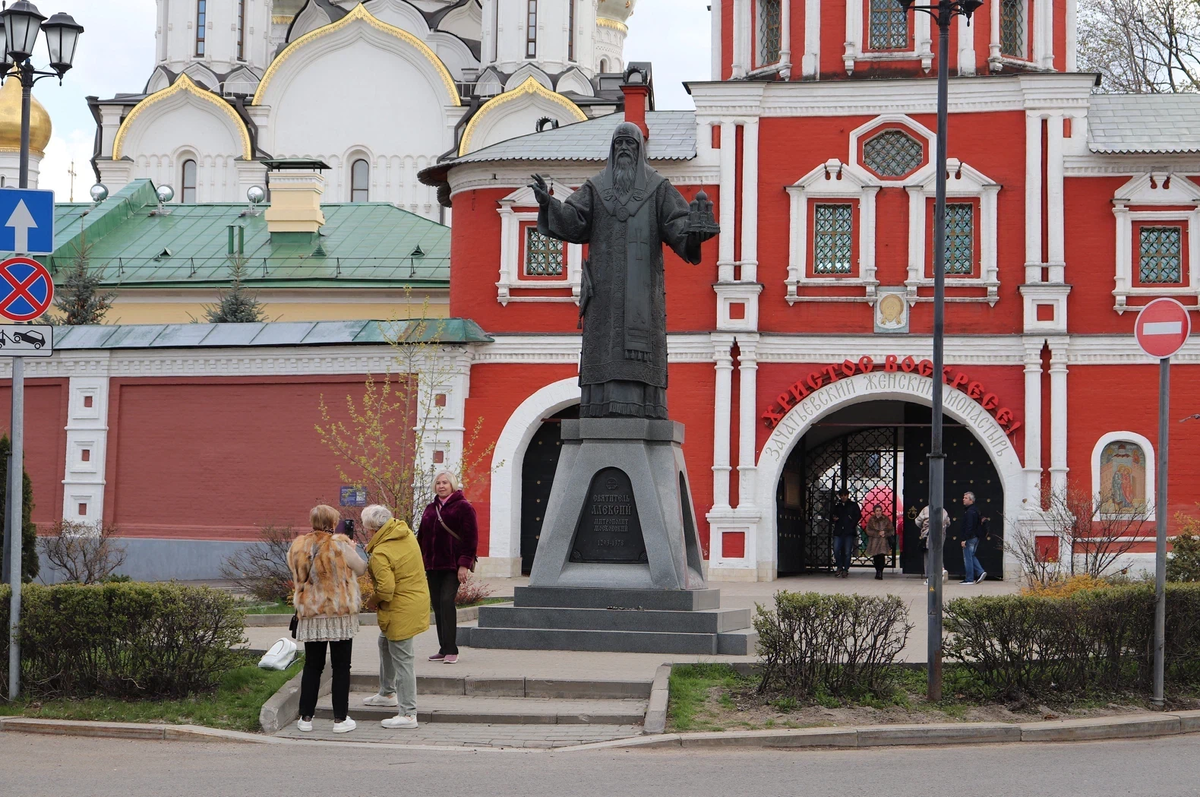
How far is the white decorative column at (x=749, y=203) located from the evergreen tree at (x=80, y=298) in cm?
1278

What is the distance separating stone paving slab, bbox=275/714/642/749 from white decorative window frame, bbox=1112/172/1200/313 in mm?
16824

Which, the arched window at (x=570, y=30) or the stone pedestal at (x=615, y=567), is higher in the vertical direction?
the arched window at (x=570, y=30)

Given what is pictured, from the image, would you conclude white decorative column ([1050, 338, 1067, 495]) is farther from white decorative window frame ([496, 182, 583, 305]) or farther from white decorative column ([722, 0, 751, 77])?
white decorative window frame ([496, 182, 583, 305])

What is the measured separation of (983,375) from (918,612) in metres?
7.99

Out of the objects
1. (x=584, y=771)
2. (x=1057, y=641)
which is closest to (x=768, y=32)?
(x=1057, y=641)

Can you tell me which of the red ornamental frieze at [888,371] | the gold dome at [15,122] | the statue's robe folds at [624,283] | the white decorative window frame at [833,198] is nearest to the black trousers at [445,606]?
the statue's robe folds at [624,283]

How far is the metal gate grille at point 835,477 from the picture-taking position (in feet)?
93.4

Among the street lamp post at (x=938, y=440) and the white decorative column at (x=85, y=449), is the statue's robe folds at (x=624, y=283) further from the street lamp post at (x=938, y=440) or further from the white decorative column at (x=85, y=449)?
the white decorative column at (x=85, y=449)

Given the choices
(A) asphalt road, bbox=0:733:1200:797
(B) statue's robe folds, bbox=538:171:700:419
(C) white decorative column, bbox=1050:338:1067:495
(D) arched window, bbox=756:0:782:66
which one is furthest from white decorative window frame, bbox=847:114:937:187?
(A) asphalt road, bbox=0:733:1200:797

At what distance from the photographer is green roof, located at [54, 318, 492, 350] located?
26109mm

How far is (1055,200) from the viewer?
25391 millimetres

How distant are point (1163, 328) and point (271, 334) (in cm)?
1744

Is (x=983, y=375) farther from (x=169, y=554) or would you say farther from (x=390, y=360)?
(x=169, y=554)

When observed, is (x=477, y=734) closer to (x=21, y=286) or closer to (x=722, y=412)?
(x=21, y=286)
